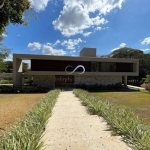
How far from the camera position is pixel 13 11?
33.4ft

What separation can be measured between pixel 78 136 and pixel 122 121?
167cm

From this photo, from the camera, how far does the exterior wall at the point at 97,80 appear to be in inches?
963

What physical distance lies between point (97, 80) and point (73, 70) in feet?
15.6

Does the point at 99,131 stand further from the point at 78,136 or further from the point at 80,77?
the point at 80,77

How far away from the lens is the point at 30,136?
404cm

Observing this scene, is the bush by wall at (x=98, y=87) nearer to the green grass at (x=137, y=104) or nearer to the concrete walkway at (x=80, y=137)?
the green grass at (x=137, y=104)

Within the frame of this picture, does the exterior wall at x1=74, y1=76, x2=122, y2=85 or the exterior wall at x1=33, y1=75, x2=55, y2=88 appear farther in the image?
the exterior wall at x1=74, y1=76, x2=122, y2=85

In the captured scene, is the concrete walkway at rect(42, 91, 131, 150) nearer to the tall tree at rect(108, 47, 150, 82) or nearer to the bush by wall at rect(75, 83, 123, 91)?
the bush by wall at rect(75, 83, 123, 91)

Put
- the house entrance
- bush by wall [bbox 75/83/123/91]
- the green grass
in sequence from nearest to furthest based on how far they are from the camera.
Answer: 1. the green grass
2. bush by wall [bbox 75/83/123/91]
3. the house entrance

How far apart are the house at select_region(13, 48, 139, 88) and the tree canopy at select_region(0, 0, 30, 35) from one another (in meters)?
10.3

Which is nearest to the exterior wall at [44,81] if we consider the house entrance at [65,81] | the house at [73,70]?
the house at [73,70]

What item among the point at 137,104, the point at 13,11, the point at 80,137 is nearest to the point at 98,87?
the point at 137,104

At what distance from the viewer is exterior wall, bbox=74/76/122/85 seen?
80.3ft

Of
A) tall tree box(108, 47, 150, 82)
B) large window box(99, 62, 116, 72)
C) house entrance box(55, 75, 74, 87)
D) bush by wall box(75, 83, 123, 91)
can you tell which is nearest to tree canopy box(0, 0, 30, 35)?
house entrance box(55, 75, 74, 87)
